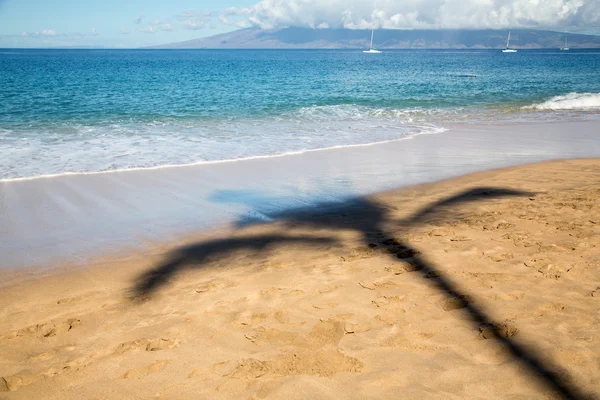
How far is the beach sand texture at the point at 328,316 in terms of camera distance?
3.21m

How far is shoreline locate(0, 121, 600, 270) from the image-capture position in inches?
238

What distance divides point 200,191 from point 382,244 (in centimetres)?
353

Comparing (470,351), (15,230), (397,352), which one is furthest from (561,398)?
(15,230)

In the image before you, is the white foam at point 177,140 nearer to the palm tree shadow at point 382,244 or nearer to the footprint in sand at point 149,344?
the palm tree shadow at point 382,244

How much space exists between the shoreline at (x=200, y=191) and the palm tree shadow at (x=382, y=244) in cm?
44

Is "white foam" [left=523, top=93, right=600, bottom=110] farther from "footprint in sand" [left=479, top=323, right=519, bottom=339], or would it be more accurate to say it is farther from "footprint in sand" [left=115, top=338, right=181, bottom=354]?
"footprint in sand" [left=115, top=338, right=181, bottom=354]

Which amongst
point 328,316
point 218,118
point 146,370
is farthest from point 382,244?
point 218,118

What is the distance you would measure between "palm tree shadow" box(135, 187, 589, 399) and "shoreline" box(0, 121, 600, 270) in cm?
44

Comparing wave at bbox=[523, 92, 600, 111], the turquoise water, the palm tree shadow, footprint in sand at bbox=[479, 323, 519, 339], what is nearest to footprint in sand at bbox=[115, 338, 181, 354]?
the palm tree shadow

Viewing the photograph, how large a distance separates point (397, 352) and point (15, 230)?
16.8 ft

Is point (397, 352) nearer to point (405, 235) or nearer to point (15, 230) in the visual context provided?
point (405, 235)

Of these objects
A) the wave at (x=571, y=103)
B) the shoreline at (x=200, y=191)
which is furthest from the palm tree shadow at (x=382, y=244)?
the wave at (x=571, y=103)

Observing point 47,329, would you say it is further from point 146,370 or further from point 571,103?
point 571,103

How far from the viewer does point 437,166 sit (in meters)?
9.92
